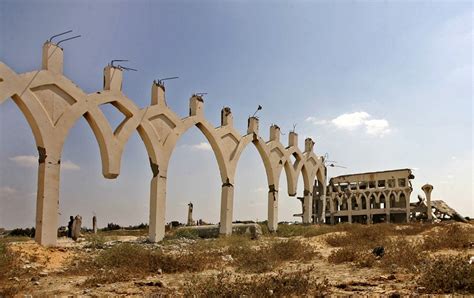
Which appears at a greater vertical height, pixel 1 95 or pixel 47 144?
pixel 1 95

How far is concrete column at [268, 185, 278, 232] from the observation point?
825 inches

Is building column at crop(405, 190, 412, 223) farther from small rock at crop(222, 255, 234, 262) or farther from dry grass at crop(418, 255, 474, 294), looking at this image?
dry grass at crop(418, 255, 474, 294)

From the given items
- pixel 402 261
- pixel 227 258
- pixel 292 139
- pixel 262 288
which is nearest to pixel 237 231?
pixel 292 139

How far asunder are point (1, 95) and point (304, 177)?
17.7 meters

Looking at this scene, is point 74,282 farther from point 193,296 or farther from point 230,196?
point 230,196

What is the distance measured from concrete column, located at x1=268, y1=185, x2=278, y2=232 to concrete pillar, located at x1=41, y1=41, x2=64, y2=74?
477 inches

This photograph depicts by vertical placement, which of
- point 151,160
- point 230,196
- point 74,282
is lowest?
point 74,282

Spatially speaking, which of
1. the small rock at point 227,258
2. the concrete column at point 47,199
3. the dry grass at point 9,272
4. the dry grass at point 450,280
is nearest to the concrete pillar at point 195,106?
the concrete column at point 47,199

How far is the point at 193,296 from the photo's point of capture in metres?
5.36

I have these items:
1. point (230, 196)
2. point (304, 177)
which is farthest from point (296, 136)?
point (230, 196)

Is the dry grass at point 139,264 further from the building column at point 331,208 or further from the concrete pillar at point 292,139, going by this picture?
the building column at point 331,208

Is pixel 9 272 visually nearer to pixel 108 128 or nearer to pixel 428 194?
pixel 108 128

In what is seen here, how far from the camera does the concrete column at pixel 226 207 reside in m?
17.6

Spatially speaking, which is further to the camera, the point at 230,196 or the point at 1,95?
the point at 230,196
